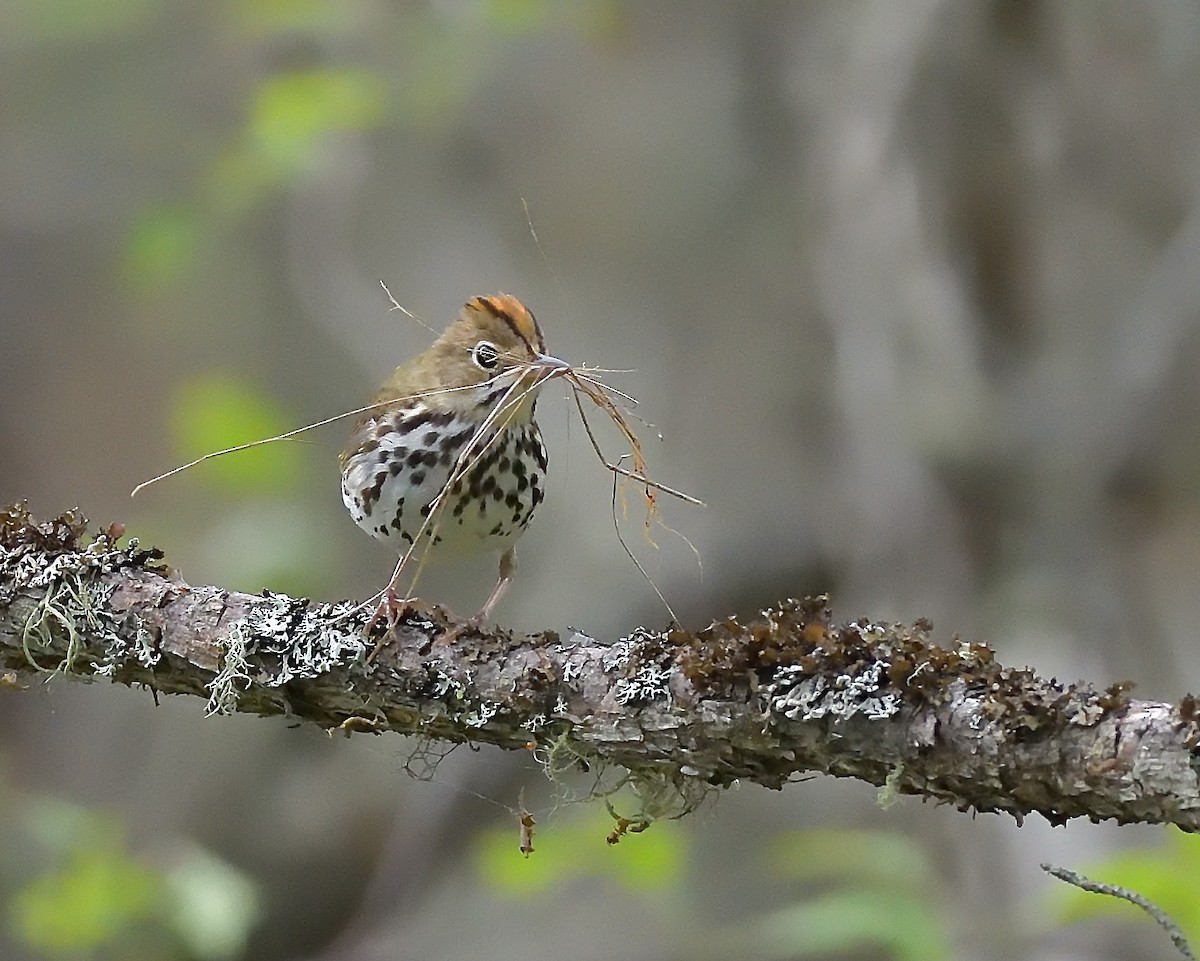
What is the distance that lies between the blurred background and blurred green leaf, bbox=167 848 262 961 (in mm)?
16

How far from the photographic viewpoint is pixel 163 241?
18.4 feet

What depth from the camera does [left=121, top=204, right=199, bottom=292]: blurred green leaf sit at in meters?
5.62

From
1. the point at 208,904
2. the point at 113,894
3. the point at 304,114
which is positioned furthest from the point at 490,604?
the point at 304,114

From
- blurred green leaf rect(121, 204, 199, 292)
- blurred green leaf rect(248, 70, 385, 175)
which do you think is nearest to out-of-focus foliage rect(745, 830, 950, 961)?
blurred green leaf rect(248, 70, 385, 175)

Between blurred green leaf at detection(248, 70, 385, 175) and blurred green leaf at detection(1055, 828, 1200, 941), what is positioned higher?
blurred green leaf at detection(248, 70, 385, 175)

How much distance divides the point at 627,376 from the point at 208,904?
10.1 feet

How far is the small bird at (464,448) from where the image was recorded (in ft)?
8.82

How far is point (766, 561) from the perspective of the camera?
5242mm

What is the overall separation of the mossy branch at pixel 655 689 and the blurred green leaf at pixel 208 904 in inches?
66.5

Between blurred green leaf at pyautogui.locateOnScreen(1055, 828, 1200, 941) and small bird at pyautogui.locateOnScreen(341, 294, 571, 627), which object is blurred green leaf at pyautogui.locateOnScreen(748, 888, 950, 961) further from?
small bird at pyautogui.locateOnScreen(341, 294, 571, 627)

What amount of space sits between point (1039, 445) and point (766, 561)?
1.15 m

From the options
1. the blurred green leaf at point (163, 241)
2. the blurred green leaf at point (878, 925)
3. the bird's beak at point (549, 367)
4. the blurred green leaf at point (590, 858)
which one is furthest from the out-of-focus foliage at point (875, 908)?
the blurred green leaf at point (163, 241)

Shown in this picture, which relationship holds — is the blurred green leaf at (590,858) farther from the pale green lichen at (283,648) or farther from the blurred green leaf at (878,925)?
the pale green lichen at (283,648)

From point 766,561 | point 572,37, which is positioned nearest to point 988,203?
point 766,561
